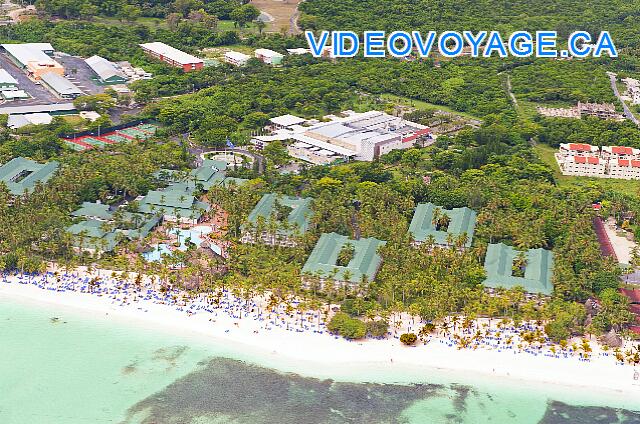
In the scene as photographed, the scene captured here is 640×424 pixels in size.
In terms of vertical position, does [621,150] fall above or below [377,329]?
above

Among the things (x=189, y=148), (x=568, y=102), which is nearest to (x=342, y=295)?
(x=189, y=148)

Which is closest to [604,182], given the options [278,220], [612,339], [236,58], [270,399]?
[612,339]

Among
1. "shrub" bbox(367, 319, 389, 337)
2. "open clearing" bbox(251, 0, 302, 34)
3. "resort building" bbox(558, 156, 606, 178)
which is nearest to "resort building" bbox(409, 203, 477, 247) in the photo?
"shrub" bbox(367, 319, 389, 337)

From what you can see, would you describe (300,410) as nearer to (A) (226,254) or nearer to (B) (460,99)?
(A) (226,254)

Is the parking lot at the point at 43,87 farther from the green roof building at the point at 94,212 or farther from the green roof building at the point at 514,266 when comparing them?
the green roof building at the point at 514,266

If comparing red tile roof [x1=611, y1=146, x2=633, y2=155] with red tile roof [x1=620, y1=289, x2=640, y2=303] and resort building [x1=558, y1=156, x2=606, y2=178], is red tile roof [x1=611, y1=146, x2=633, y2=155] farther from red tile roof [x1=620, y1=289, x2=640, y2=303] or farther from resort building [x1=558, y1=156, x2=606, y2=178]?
red tile roof [x1=620, y1=289, x2=640, y2=303]

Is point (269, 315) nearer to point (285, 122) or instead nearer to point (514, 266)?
point (514, 266)

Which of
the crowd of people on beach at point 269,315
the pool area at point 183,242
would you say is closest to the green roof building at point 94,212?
the pool area at point 183,242
